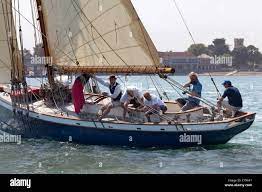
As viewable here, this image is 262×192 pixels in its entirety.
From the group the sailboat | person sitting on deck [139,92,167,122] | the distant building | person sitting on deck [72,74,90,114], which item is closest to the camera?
the sailboat

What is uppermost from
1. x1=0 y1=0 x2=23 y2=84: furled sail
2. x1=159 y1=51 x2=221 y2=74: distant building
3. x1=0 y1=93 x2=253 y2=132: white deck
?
x1=0 y1=0 x2=23 y2=84: furled sail

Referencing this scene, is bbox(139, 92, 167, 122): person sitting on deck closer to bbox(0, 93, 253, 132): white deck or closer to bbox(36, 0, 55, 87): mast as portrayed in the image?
bbox(0, 93, 253, 132): white deck

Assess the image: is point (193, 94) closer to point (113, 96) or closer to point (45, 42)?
point (113, 96)

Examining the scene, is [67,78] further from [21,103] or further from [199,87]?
[199,87]

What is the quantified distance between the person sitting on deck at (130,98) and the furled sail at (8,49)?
5.07m

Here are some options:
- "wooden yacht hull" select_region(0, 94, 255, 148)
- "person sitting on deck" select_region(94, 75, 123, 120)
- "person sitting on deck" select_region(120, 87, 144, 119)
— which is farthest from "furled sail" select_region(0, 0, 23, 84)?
"person sitting on deck" select_region(120, 87, 144, 119)

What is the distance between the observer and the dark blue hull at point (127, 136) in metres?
18.9

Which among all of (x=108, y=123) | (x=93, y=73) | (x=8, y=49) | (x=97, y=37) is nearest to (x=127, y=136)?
(x=108, y=123)

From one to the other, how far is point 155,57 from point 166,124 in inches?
101

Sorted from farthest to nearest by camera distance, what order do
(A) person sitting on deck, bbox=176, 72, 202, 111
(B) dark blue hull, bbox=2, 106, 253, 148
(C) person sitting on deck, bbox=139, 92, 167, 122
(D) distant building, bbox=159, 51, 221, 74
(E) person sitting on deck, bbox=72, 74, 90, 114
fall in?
1. (D) distant building, bbox=159, 51, 221, 74
2. (E) person sitting on deck, bbox=72, 74, 90, 114
3. (A) person sitting on deck, bbox=176, 72, 202, 111
4. (C) person sitting on deck, bbox=139, 92, 167, 122
5. (B) dark blue hull, bbox=2, 106, 253, 148

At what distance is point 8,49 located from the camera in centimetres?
2298

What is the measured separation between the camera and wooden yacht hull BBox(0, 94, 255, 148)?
18.8 m

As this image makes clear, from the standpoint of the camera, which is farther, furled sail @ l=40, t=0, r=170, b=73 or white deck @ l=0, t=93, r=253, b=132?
furled sail @ l=40, t=0, r=170, b=73

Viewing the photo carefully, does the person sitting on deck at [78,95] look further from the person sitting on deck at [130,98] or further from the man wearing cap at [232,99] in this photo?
the man wearing cap at [232,99]
